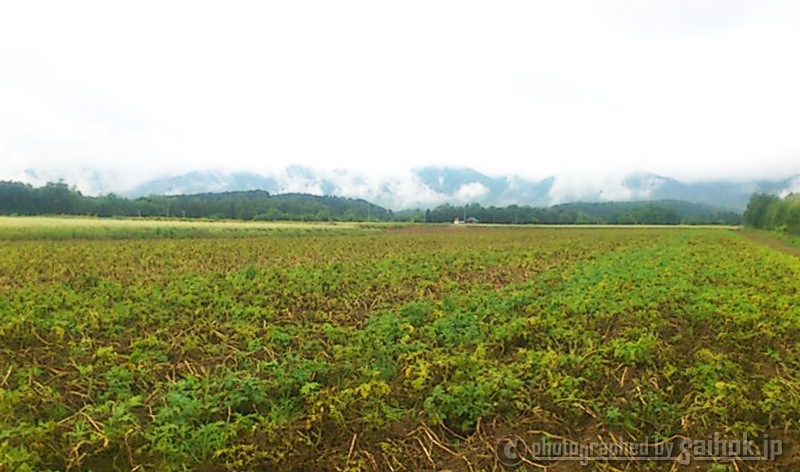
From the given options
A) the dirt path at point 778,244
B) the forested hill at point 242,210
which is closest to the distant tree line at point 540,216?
the forested hill at point 242,210

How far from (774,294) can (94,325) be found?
43.7 ft

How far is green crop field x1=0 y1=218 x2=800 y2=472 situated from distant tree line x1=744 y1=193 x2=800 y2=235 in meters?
58.3

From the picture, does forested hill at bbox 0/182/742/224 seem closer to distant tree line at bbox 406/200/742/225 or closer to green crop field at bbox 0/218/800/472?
distant tree line at bbox 406/200/742/225

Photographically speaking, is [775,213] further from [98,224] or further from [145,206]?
[145,206]

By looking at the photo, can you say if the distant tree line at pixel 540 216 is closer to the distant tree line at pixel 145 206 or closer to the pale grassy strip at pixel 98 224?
the distant tree line at pixel 145 206

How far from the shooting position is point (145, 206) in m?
101

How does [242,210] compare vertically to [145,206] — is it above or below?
below

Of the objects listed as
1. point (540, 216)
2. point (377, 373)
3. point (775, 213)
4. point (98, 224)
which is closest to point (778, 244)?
point (775, 213)

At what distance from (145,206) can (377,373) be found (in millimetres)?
110556

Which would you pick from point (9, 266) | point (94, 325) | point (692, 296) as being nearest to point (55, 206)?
point (9, 266)

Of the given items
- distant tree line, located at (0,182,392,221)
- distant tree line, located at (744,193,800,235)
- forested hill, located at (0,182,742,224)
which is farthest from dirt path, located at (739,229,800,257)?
distant tree line, located at (0,182,392,221)

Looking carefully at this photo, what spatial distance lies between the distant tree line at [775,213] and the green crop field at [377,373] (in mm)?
58265

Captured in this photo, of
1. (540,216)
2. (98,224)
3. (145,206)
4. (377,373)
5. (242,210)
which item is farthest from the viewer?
(540,216)

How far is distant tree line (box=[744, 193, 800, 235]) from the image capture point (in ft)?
181
